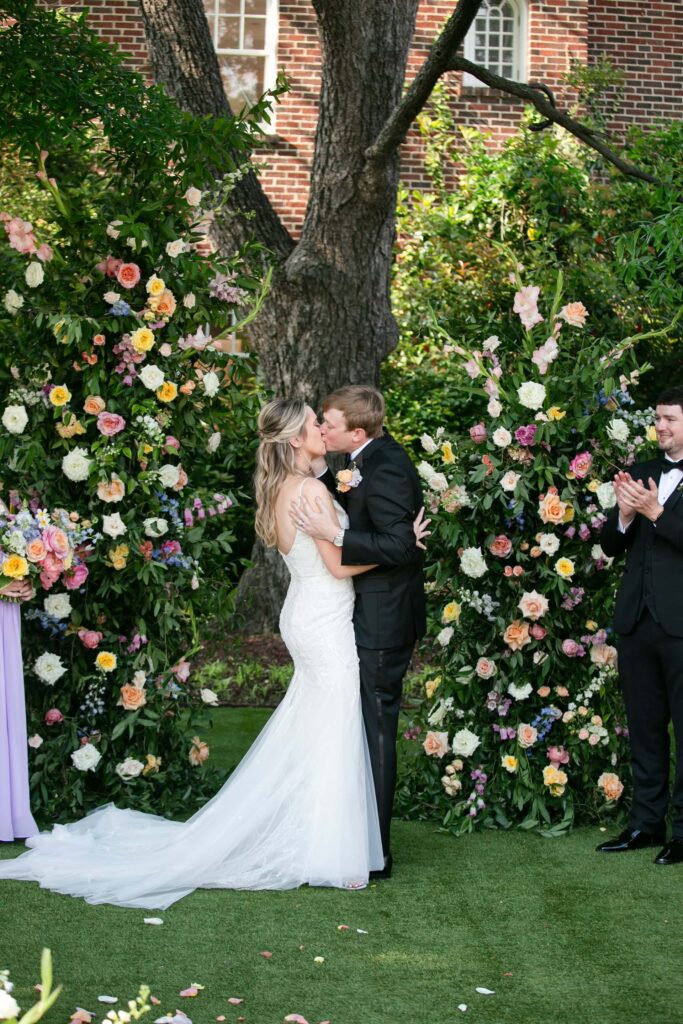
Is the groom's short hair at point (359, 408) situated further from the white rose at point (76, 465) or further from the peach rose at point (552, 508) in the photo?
the white rose at point (76, 465)

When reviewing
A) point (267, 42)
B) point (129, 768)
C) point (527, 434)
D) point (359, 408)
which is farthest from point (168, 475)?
point (267, 42)

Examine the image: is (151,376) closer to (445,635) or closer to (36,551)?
(36,551)

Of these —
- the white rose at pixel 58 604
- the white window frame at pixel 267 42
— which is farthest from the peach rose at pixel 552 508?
the white window frame at pixel 267 42

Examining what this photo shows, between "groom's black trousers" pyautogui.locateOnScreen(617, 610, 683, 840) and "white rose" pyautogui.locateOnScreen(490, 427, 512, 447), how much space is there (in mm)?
915

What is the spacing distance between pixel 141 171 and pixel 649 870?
3450 mm

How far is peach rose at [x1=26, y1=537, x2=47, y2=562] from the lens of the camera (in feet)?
15.7

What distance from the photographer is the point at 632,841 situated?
5039mm

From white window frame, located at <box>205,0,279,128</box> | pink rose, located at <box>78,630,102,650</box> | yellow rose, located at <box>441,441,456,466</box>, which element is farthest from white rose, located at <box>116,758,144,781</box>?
white window frame, located at <box>205,0,279,128</box>

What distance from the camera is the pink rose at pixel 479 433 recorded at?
5.37 meters

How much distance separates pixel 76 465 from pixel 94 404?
0.27 meters

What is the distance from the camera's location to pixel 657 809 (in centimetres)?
506

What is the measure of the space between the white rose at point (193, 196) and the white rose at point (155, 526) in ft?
4.34

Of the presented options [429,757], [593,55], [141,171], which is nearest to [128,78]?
[141,171]

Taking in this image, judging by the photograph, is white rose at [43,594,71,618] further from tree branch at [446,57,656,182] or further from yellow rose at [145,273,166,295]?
tree branch at [446,57,656,182]
